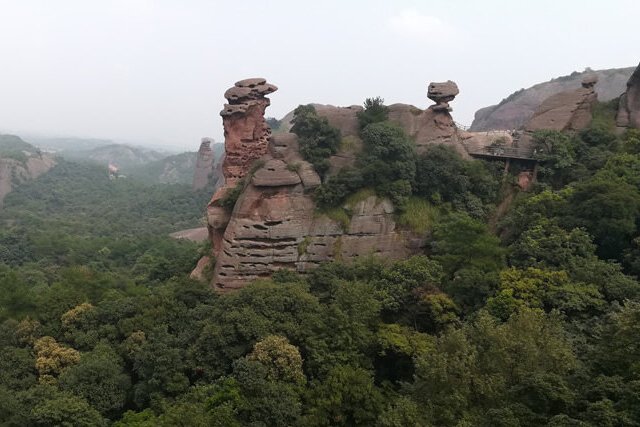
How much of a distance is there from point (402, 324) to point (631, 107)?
14.8 metres

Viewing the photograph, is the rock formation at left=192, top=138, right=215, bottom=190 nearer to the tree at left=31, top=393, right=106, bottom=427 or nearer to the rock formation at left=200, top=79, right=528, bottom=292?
the rock formation at left=200, top=79, right=528, bottom=292

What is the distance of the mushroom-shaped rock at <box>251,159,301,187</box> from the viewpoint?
2050cm

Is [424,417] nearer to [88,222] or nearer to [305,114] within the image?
[305,114]

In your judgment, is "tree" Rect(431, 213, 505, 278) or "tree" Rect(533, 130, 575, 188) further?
"tree" Rect(533, 130, 575, 188)

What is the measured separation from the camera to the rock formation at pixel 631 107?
865 inches

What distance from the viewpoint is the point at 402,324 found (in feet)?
53.2

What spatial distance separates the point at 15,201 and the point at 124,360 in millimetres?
73705

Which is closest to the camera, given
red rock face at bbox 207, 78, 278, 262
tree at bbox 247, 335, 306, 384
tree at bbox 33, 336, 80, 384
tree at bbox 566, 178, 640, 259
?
tree at bbox 247, 335, 306, 384

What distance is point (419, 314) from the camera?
16.3m

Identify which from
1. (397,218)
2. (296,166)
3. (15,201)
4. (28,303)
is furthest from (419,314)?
(15,201)

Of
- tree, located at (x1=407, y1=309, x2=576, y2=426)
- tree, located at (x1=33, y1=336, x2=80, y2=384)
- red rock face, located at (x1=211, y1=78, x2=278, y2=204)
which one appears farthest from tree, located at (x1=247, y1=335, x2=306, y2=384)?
red rock face, located at (x1=211, y1=78, x2=278, y2=204)

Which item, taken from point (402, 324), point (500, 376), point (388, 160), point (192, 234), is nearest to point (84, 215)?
point (192, 234)

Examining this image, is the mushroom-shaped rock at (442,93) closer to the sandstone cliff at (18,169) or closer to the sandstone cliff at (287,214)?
the sandstone cliff at (287,214)

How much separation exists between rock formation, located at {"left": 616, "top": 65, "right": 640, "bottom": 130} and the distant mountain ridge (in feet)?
127
